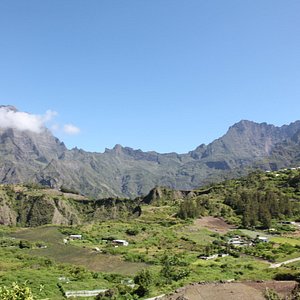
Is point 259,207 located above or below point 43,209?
above

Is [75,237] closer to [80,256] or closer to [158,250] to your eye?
[80,256]

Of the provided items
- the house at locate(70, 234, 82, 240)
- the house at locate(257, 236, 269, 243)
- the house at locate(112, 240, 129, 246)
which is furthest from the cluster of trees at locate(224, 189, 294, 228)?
the house at locate(70, 234, 82, 240)

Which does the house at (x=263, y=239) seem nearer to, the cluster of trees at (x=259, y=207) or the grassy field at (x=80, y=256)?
the cluster of trees at (x=259, y=207)

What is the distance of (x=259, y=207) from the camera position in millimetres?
117875

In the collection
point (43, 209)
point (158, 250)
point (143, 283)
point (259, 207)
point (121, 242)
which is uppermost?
point (259, 207)

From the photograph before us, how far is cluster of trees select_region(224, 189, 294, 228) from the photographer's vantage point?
109119 mm

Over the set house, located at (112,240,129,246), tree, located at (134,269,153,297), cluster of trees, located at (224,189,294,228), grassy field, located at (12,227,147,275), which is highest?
cluster of trees, located at (224,189,294,228)

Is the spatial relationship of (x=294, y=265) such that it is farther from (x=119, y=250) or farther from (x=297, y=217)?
(x=297, y=217)

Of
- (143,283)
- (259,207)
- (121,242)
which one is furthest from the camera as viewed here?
(259,207)

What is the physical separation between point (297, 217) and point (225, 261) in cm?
6016

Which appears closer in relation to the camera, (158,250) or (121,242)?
(158,250)

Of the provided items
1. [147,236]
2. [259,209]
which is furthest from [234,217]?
[147,236]

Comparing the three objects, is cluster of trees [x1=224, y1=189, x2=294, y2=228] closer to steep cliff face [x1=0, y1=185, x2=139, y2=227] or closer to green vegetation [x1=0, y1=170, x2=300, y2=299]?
green vegetation [x1=0, y1=170, x2=300, y2=299]

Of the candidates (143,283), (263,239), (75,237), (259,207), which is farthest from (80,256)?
(259,207)
